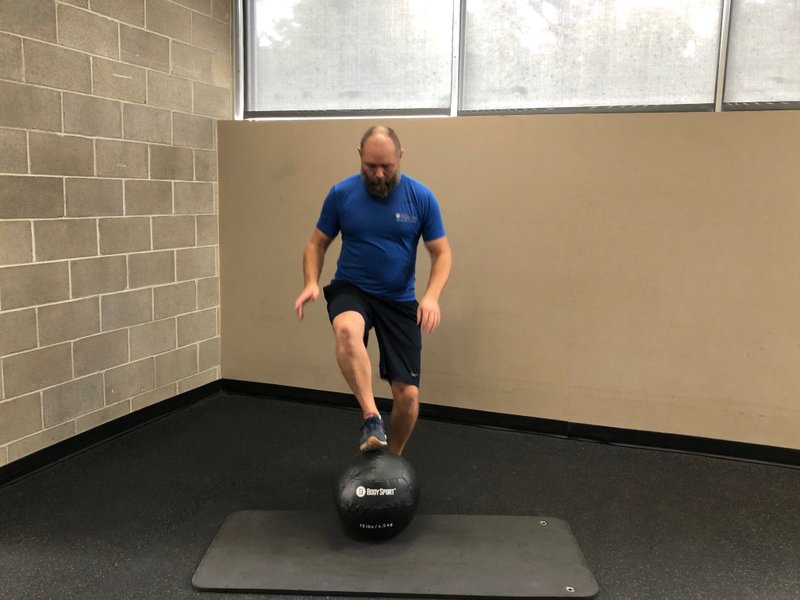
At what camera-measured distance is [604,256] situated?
3264 mm

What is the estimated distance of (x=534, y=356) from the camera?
3443 millimetres

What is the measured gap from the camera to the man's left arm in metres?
2.33

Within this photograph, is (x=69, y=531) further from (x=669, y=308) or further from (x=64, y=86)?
(x=669, y=308)

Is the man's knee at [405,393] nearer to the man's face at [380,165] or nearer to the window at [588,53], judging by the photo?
the man's face at [380,165]

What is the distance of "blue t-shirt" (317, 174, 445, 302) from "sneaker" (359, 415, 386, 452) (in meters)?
0.56

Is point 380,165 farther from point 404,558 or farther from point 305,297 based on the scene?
point 404,558

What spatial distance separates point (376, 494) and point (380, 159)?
3.87 feet

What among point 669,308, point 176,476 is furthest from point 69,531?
point 669,308

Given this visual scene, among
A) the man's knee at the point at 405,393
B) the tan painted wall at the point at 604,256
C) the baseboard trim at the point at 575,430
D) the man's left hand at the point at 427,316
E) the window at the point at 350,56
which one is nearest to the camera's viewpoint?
the man's left hand at the point at 427,316

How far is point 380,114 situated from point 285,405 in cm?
176

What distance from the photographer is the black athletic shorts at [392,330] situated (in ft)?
8.44

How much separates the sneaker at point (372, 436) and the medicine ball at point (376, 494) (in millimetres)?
21

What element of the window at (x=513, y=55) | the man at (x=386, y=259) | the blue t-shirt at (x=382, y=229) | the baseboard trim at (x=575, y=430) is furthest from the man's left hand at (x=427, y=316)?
the window at (x=513, y=55)

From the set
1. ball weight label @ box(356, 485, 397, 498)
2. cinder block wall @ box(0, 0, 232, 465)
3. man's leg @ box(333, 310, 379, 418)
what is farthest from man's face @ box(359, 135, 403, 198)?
cinder block wall @ box(0, 0, 232, 465)
